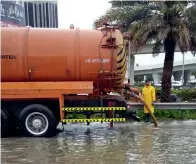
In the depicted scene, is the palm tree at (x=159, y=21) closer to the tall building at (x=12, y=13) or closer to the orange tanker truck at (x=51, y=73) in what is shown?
the tall building at (x=12, y=13)

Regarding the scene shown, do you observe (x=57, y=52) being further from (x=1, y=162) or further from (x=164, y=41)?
(x=164, y=41)

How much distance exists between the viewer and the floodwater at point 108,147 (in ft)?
27.7

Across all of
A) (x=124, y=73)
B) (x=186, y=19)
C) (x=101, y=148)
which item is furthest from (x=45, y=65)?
(x=186, y=19)

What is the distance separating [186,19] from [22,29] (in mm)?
10129

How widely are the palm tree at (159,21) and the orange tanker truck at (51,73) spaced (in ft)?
23.9

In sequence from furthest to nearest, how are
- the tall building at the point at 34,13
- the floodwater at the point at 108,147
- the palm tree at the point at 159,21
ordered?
the tall building at the point at 34,13 < the palm tree at the point at 159,21 < the floodwater at the point at 108,147

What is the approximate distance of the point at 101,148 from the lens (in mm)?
9742

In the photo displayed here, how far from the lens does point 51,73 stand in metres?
11.5

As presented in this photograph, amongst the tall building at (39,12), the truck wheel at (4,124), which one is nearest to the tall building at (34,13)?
the tall building at (39,12)

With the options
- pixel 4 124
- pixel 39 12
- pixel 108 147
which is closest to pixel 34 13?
pixel 39 12

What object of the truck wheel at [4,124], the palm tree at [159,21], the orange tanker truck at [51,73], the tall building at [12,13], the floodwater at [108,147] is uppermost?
the tall building at [12,13]

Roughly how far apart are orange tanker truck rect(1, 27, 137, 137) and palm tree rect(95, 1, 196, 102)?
7.27m

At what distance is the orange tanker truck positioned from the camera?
11438 mm

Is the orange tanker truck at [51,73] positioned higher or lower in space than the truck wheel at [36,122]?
higher
